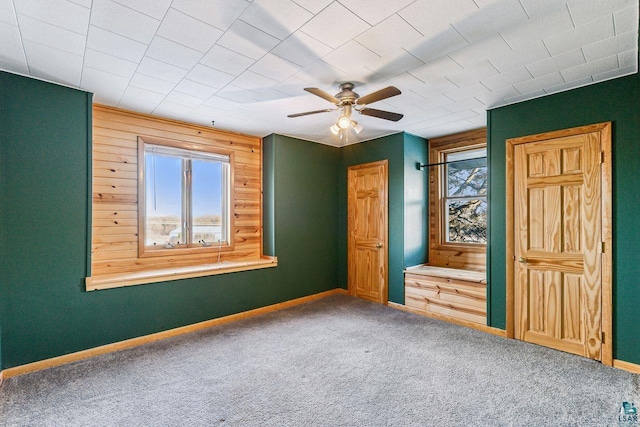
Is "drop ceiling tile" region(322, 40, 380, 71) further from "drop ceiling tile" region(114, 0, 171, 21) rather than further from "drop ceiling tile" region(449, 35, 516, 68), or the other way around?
"drop ceiling tile" region(114, 0, 171, 21)

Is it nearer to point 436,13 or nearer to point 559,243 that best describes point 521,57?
point 436,13

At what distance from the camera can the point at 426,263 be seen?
488 cm

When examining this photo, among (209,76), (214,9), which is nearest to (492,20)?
(214,9)

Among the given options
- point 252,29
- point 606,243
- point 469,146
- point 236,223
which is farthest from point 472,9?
point 236,223

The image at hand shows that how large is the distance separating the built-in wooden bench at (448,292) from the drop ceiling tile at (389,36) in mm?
2852

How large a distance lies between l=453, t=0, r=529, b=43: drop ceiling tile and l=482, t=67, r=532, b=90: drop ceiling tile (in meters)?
0.75

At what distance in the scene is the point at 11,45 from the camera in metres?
2.23

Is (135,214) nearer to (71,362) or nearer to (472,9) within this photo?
(71,362)

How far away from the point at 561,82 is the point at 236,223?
4.06 m

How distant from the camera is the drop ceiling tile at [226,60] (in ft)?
7.60

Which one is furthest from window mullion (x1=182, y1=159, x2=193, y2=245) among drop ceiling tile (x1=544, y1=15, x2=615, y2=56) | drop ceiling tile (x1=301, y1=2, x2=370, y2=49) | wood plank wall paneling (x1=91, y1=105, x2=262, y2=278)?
drop ceiling tile (x1=544, y1=15, x2=615, y2=56)

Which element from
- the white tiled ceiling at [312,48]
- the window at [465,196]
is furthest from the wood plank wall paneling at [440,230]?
the white tiled ceiling at [312,48]

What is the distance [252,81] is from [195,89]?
2.05 feet

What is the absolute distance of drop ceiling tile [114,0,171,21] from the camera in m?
1.77
